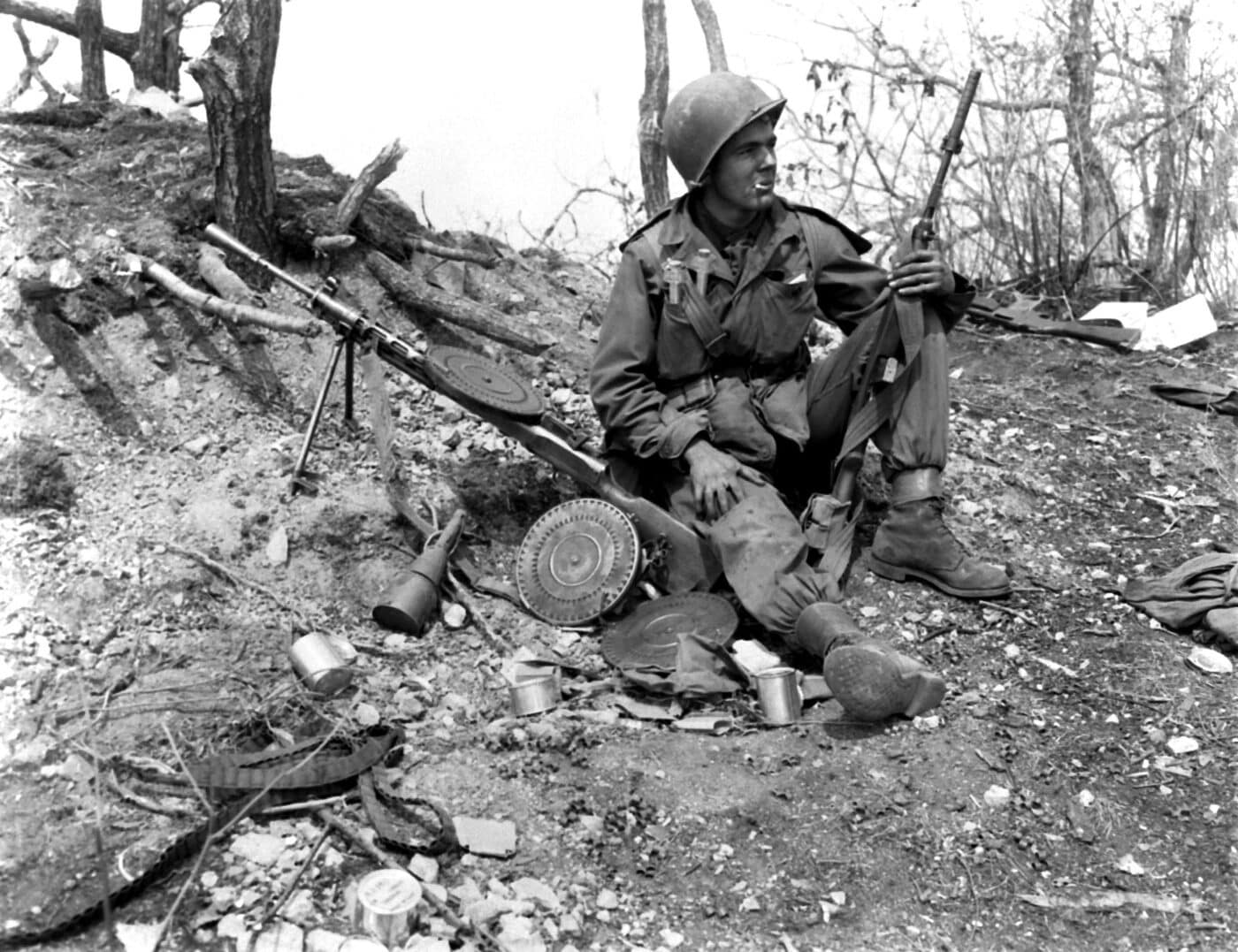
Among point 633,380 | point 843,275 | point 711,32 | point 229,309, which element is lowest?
point 633,380

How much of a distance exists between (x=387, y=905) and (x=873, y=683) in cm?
150

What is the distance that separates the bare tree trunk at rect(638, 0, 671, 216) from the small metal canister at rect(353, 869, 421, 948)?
5229 mm

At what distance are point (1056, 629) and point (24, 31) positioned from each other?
7.38 metres

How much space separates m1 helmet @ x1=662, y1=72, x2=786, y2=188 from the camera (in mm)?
4551

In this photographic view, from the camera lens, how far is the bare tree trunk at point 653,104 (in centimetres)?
762

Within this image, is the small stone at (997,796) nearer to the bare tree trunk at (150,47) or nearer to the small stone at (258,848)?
the small stone at (258,848)

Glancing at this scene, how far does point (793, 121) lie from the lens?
8.77 meters

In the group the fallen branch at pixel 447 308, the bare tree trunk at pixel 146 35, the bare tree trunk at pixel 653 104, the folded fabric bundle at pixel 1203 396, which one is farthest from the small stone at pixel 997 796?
the bare tree trunk at pixel 146 35

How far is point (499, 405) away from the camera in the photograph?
4910 mm

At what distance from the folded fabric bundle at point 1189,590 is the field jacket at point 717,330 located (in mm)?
1197

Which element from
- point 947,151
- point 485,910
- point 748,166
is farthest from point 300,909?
point 947,151

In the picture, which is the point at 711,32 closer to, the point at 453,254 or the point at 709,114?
the point at 453,254

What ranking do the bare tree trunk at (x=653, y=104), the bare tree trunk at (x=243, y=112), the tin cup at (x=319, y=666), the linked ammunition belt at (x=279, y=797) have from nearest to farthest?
1. the linked ammunition belt at (x=279, y=797)
2. the tin cup at (x=319, y=666)
3. the bare tree trunk at (x=243, y=112)
4. the bare tree trunk at (x=653, y=104)

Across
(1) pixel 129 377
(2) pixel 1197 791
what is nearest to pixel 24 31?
(1) pixel 129 377
